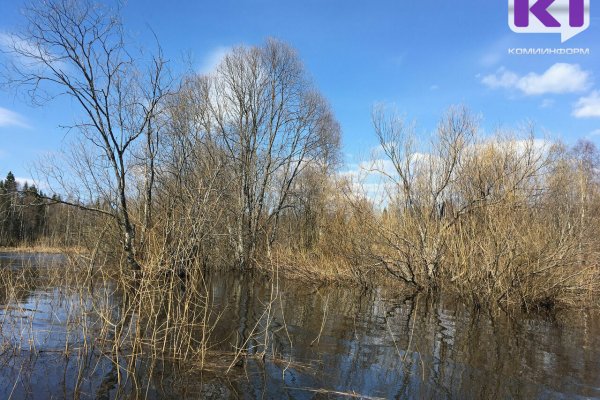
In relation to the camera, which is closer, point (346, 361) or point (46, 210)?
point (346, 361)

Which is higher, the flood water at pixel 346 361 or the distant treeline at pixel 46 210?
the distant treeline at pixel 46 210

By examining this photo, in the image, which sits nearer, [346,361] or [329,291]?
[346,361]

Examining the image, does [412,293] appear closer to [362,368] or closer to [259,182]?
[362,368]

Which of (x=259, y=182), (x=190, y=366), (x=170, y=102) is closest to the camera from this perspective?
(x=190, y=366)

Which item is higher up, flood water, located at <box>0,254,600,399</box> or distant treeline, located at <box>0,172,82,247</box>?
distant treeline, located at <box>0,172,82,247</box>

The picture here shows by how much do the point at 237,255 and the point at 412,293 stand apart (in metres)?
11.7

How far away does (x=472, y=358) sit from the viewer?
7.14m

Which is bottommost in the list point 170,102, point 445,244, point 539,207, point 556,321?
point 556,321

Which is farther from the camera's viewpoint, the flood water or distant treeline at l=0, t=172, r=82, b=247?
distant treeline at l=0, t=172, r=82, b=247

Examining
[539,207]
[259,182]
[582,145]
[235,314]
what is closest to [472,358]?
[235,314]

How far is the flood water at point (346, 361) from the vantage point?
5344 mm

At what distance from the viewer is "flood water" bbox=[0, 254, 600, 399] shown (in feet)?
17.5

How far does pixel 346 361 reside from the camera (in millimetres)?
6746

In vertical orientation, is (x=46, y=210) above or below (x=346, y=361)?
above
